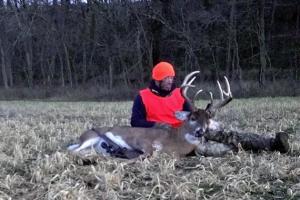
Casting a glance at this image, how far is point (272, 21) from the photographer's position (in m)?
33.1

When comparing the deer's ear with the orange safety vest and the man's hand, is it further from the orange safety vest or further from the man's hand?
the orange safety vest

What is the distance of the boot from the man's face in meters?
1.96

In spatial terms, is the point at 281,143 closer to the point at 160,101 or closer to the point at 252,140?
the point at 252,140

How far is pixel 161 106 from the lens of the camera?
8.64 metres

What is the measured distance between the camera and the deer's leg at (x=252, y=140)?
7.32 m

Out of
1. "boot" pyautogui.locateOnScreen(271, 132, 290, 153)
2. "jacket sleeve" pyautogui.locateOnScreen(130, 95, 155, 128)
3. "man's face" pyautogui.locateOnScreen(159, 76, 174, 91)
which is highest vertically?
"man's face" pyautogui.locateOnScreen(159, 76, 174, 91)

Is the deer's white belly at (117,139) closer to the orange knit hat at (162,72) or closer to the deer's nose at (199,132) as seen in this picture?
the deer's nose at (199,132)

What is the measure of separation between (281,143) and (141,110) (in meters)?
2.25

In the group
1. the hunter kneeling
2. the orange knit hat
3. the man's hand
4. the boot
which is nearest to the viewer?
the boot

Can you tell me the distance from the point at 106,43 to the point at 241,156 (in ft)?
89.5

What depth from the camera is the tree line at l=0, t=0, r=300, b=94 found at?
98.1 feet

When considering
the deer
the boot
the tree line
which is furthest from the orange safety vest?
the tree line

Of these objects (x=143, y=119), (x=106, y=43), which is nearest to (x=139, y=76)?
(x=106, y=43)

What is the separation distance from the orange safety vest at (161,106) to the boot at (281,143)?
169cm
